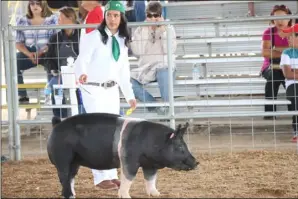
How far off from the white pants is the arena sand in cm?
17

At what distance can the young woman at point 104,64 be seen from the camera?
817 cm

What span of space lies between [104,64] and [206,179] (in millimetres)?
1717

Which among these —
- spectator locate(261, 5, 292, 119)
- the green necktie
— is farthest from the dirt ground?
the green necktie

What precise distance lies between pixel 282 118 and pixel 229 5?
156 inches

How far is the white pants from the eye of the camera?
8.23 meters

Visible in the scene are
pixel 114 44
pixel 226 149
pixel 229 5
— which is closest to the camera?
pixel 114 44

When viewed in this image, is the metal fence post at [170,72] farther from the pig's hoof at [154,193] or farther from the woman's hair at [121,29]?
the pig's hoof at [154,193]

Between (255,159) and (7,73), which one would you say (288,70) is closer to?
(255,159)

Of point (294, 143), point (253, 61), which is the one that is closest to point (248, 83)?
point (253, 61)

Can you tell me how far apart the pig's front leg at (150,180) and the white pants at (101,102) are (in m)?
0.74

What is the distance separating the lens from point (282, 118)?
1233 cm

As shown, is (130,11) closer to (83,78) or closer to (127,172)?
(83,78)

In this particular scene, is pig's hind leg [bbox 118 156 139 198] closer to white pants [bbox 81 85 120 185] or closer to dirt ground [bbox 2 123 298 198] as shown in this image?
dirt ground [bbox 2 123 298 198]

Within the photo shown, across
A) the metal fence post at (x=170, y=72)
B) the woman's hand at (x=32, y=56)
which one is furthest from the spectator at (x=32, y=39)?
the metal fence post at (x=170, y=72)
